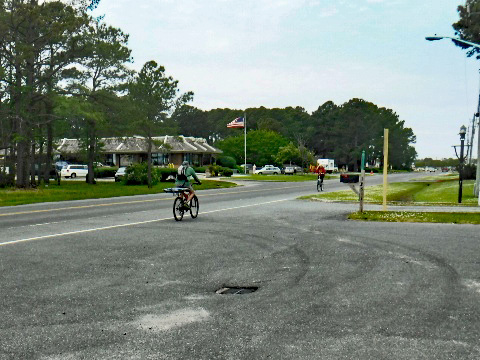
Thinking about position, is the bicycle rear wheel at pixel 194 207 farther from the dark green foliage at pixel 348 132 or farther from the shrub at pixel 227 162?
the dark green foliage at pixel 348 132

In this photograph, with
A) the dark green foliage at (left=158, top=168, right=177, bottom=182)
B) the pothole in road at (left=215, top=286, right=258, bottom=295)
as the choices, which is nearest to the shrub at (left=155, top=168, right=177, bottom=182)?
the dark green foliage at (left=158, top=168, right=177, bottom=182)

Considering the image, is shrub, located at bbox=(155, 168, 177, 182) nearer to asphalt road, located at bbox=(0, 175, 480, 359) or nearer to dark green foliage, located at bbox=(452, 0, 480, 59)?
dark green foliage, located at bbox=(452, 0, 480, 59)

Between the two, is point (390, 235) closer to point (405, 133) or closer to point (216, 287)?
point (216, 287)

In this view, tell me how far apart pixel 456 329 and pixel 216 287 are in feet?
10.3

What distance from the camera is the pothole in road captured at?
6.39 meters

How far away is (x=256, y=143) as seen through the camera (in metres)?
101

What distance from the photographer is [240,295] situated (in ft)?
20.5

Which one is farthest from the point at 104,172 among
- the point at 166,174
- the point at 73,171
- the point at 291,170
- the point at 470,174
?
the point at 470,174

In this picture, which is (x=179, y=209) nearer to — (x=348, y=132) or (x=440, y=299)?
(x=440, y=299)

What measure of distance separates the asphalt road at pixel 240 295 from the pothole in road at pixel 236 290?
0.10 metres

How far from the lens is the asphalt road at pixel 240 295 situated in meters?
4.47

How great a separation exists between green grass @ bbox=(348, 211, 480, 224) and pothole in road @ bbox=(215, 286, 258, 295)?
9223 millimetres

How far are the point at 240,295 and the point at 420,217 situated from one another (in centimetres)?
1049

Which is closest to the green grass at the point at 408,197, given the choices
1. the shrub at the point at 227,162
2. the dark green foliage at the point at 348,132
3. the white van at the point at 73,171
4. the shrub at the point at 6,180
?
the shrub at the point at 6,180
